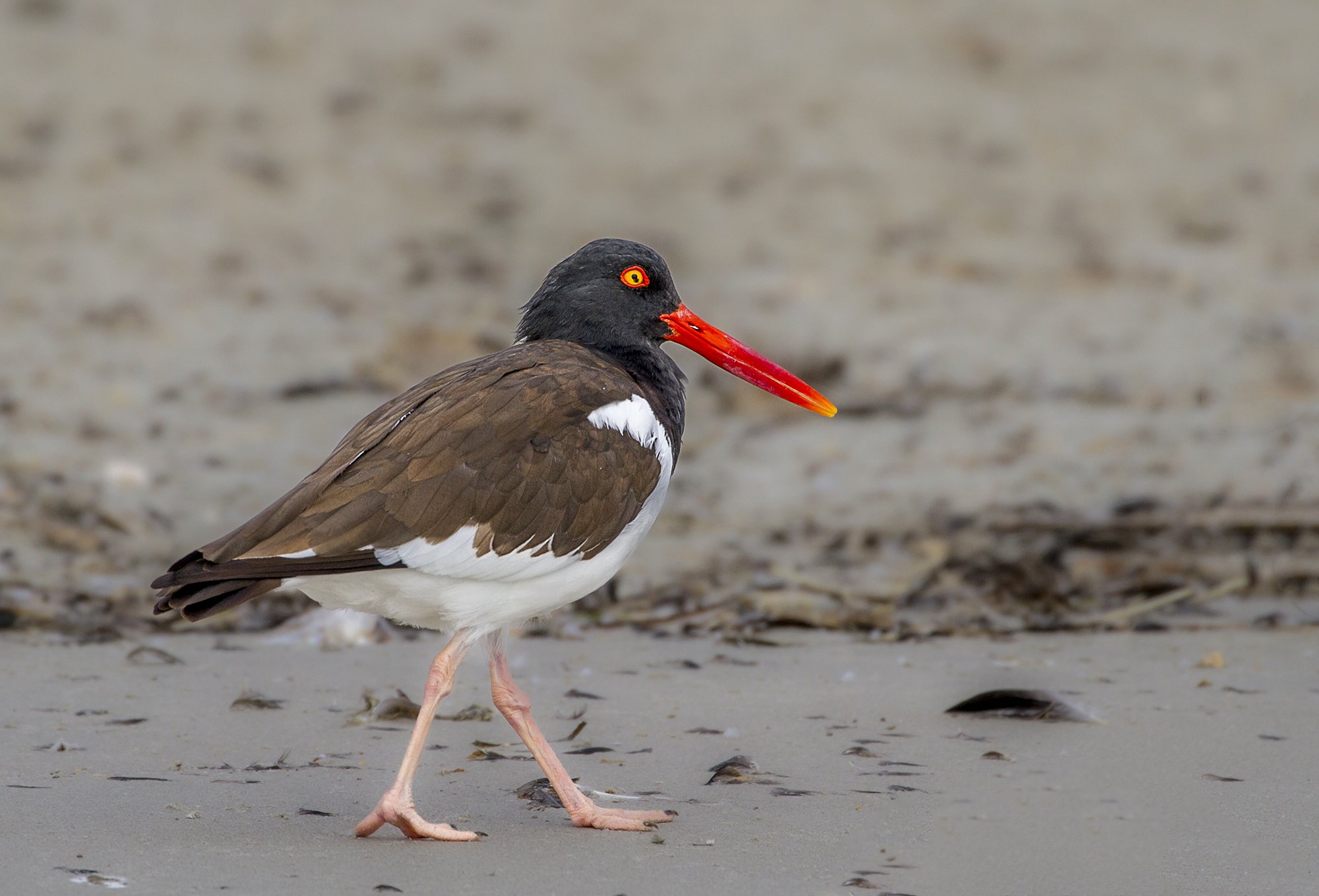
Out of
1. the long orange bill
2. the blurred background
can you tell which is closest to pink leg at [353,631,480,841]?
the long orange bill

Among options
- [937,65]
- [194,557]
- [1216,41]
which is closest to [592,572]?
[194,557]

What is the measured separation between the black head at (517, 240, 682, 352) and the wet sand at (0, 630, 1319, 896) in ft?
3.70

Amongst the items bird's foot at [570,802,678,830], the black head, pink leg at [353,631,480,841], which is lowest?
bird's foot at [570,802,678,830]

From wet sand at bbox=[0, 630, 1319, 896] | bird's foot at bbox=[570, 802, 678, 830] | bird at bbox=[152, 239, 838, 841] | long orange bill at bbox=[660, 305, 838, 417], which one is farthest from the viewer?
long orange bill at bbox=[660, 305, 838, 417]

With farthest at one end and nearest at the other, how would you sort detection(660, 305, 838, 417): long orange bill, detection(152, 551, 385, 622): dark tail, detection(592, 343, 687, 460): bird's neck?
detection(660, 305, 838, 417): long orange bill < detection(592, 343, 687, 460): bird's neck < detection(152, 551, 385, 622): dark tail

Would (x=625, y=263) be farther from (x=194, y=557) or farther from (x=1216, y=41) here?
(x=1216, y=41)

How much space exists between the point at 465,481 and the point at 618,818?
0.91m

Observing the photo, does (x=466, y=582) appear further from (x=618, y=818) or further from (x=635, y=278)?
(x=635, y=278)

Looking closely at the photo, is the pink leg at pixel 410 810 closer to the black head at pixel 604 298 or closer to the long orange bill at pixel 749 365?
the black head at pixel 604 298

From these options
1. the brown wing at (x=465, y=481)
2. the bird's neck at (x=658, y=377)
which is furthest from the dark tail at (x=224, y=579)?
the bird's neck at (x=658, y=377)

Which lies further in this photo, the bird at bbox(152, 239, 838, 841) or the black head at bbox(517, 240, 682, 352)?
the black head at bbox(517, 240, 682, 352)

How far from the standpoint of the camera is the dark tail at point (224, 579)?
12.0 feet

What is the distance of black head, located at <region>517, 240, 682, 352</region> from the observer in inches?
195

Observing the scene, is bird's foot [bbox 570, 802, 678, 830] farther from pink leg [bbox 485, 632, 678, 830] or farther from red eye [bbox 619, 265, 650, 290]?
red eye [bbox 619, 265, 650, 290]
